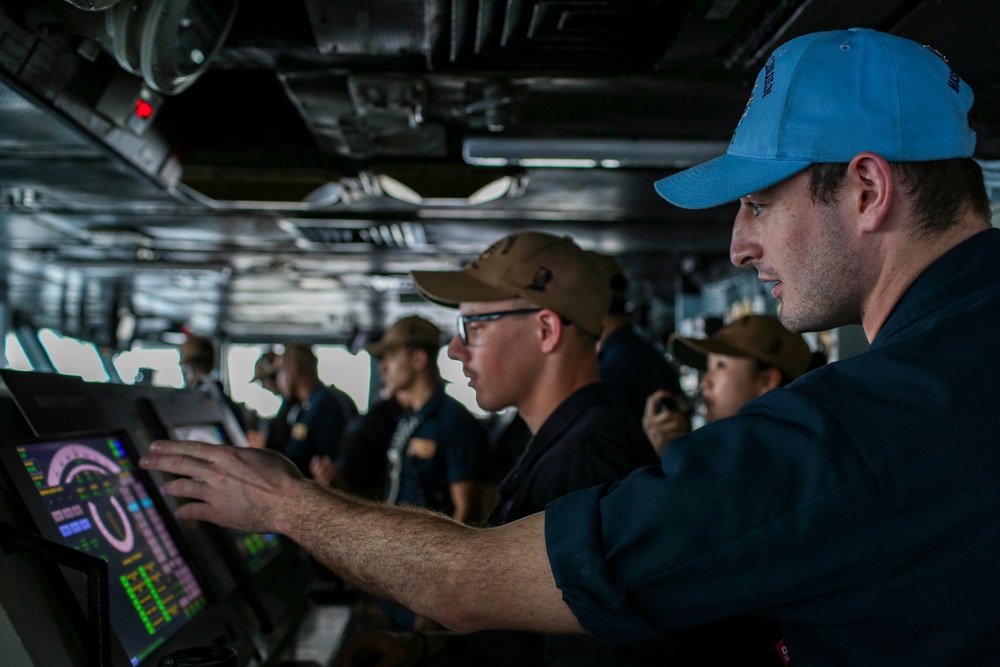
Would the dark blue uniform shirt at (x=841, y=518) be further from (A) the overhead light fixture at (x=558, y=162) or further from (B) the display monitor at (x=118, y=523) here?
(A) the overhead light fixture at (x=558, y=162)

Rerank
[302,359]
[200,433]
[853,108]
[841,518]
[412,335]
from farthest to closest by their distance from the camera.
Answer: [302,359]
[412,335]
[200,433]
[853,108]
[841,518]

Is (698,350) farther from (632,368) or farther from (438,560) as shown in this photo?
(438,560)

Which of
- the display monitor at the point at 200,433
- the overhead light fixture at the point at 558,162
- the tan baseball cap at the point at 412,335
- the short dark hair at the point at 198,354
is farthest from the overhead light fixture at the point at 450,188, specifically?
the display monitor at the point at 200,433

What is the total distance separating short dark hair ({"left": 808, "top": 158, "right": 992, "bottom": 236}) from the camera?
96cm

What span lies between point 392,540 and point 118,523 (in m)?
0.58

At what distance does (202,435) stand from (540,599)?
3.93ft

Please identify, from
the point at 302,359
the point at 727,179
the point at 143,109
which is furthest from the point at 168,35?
the point at 302,359

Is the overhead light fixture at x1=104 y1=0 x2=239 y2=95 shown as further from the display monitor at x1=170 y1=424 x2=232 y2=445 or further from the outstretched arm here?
the outstretched arm

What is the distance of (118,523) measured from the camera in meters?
1.35

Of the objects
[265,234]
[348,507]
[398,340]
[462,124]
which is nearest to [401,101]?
[462,124]

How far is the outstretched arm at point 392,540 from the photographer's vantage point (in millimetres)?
916

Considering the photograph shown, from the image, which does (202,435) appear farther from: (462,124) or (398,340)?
(398,340)

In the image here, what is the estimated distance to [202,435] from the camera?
1878 millimetres

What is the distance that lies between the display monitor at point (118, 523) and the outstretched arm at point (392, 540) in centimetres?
13
